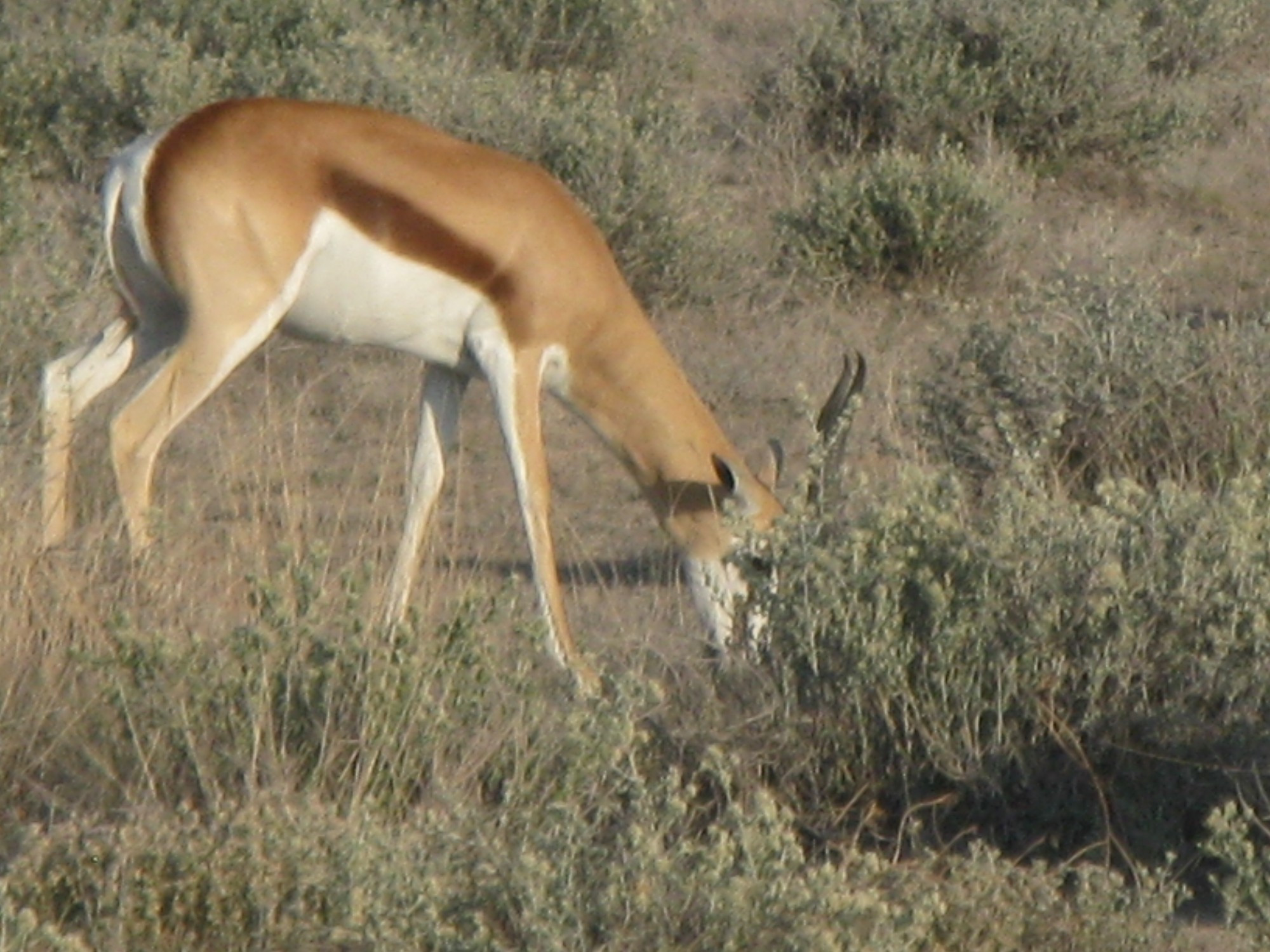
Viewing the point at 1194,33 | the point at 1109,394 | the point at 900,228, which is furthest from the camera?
the point at 1194,33

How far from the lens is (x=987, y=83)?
10930 millimetres

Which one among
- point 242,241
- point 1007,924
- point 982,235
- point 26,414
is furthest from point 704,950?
point 982,235

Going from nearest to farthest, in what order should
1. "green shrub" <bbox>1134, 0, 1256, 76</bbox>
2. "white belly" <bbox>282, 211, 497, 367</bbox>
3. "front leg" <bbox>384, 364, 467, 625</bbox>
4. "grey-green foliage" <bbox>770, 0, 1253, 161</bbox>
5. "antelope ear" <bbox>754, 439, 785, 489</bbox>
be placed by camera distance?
"white belly" <bbox>282, 211, 497, 367</bbox>, "front leg" <bbox>384, 364, 467, 625</bbox>, "antelope ear" <bbox>754, 439, 785, 489</bbox>, "grey-green foliage" <bbox>770, 0, 1253, 161</bbox>, "green shrub" <bbox>1134, 0, 1256, 76</bbox>

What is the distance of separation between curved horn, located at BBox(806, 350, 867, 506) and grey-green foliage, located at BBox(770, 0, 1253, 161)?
3.33 meters

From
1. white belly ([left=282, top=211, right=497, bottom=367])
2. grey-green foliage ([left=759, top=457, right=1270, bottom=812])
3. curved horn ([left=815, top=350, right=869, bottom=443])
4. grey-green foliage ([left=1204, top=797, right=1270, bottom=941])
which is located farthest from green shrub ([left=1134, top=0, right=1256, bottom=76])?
grey-green foliage ([left=1204, top=797, right=1270, bottom=941])

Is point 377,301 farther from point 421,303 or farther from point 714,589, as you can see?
point 714,589

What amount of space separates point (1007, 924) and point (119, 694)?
1715 mm

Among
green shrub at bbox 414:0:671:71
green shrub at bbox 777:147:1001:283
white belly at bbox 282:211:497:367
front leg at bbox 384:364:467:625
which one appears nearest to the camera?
white belly at bbox 282:211:497:367

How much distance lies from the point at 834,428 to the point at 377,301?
1322mm

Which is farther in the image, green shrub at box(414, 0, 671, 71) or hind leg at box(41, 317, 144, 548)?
green shrub at box(414, 0, 671, 71)

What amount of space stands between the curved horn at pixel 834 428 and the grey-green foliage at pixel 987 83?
3.33m

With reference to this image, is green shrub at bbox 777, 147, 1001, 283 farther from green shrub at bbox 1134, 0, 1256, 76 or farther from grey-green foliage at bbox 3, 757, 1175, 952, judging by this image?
grey-green foliage at bbox 3, 757, 1175, 952

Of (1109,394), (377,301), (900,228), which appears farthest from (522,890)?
(900,228)

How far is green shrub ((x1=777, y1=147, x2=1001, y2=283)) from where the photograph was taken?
31.6 feet
